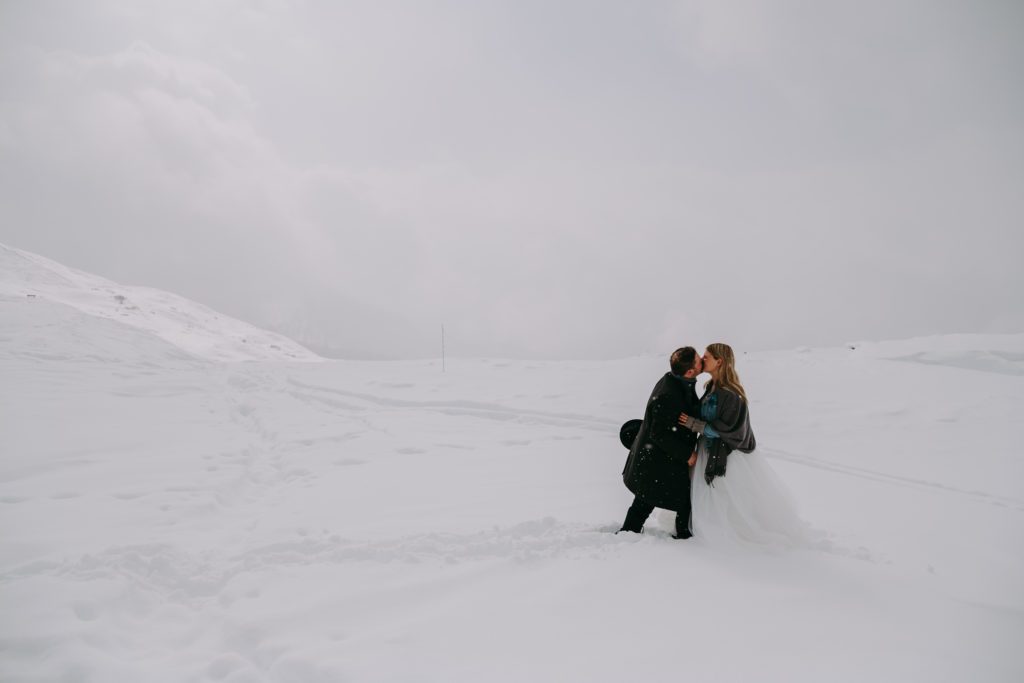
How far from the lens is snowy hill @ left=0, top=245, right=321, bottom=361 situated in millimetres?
20672

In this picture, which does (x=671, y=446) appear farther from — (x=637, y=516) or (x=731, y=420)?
(x=637, y=516)

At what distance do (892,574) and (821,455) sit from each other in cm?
638

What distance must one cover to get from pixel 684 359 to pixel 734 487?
132 centimetres

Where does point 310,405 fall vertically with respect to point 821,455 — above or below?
above

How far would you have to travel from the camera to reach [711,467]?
4.93 metres

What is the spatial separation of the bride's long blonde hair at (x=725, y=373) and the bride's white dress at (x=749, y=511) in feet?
2.15

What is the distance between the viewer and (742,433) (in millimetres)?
4773

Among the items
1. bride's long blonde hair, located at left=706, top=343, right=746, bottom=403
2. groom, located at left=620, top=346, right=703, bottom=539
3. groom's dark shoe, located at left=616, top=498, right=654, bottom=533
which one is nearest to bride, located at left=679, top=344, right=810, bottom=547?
bride's long blonde hair, located at left=706, top=343, right=746, bottom=403

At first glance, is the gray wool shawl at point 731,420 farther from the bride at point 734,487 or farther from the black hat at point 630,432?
the black hat at point 630,432

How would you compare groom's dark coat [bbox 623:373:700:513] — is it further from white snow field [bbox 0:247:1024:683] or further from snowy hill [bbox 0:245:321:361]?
snowy hill [bbox 0:245:321:361]

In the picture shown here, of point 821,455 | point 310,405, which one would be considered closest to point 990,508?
point 821,455

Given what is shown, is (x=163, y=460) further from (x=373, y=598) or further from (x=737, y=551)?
(x=737, y=551)

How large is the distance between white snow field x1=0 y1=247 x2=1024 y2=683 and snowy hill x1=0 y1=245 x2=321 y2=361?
10463 mm

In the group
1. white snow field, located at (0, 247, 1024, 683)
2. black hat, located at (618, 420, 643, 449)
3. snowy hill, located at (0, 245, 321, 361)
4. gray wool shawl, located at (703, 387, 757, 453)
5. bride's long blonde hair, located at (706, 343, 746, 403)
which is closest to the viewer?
white snow field, located at (0, 247, 1024, 683)
